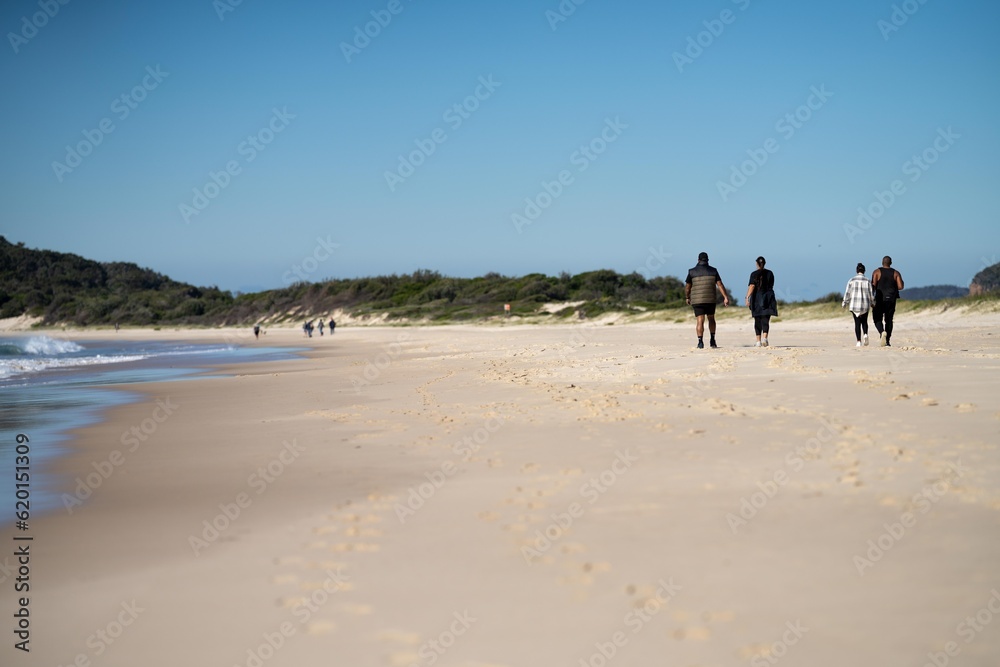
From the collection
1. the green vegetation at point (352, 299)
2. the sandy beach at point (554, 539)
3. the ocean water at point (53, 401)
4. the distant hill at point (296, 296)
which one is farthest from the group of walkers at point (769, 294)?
the distant hill at point (296, 296)

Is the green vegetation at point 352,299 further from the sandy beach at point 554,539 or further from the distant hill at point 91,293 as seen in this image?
the sandy beach at point 554,539

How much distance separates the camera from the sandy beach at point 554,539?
3.16 meters

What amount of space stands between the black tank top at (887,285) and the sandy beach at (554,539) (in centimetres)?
674

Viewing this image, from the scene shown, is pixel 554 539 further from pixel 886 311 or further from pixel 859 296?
pixel 886 311

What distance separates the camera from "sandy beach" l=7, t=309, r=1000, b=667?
3.16 meters

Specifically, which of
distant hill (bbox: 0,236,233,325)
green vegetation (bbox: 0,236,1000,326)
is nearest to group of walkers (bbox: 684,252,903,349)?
green vegetation (bbox: 0,236,1000,326)

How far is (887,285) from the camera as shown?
15.1 m

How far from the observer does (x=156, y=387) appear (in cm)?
1686

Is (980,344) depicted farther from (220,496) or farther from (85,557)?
(85,557)

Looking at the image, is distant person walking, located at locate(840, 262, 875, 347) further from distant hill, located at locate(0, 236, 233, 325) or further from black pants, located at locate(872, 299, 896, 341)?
distant hill, located at locate(0, 236, 233, 325)

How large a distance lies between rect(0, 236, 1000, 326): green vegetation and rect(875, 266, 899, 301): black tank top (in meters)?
13.1

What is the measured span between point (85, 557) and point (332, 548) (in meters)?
1.41

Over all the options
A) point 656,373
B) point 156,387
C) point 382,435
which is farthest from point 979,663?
point 156,387

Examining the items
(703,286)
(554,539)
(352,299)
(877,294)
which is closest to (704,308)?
(703,286)
